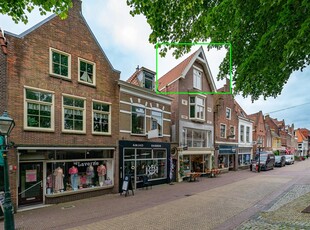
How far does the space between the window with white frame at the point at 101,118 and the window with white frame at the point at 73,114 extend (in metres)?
0.88

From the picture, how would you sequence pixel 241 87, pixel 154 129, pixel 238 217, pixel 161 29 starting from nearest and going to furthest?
pixel 161 29 < pixel 241 87 < pixel 238 217 < pixel 154 129

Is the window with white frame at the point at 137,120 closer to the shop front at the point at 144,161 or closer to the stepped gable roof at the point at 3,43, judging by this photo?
the shop front at the point at 144,161

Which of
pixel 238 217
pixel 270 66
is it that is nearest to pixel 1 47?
pixel 270 66

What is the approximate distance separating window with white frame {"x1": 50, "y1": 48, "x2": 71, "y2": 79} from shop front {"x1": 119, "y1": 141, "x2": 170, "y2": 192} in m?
5.54

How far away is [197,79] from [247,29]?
18641 mm

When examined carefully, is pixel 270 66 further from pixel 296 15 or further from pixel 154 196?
pixel 154 196

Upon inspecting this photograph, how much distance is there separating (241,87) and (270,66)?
4.86 feet

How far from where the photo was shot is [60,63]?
13156mm

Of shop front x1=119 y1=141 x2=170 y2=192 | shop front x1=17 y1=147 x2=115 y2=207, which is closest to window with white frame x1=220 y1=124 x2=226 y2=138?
shop front x1=119 y1=141 x2=170 y2=192

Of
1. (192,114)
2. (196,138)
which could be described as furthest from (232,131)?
(192,114)

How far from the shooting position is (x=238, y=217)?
9.88 metres

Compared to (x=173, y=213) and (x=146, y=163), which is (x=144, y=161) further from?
(x=173, y=213)

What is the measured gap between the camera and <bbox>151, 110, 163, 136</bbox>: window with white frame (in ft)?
63.0

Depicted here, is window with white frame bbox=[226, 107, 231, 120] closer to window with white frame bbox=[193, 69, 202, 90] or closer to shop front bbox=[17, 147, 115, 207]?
window with white frame bbox=[193, 69, 202, 90]
